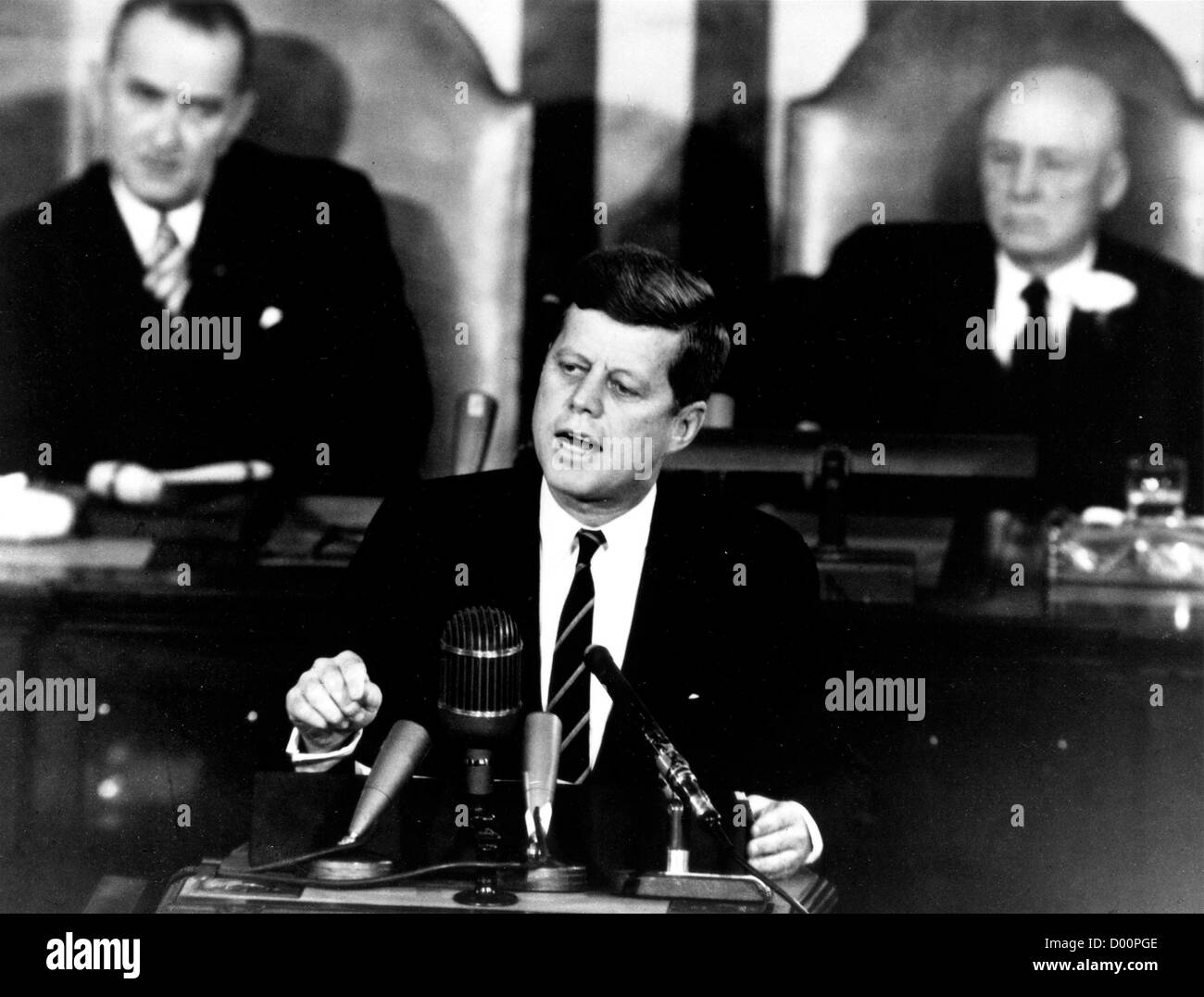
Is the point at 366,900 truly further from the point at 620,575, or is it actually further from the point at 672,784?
the point at 620,575

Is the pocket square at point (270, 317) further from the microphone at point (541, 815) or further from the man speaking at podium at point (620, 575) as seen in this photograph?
the microphone at point (541, 815)

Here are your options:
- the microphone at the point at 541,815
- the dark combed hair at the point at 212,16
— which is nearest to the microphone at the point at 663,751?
the microphone at the point at 541,815

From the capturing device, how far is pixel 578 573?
3383 mm

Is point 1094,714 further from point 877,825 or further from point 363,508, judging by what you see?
point 363,508

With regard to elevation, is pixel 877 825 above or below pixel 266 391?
below

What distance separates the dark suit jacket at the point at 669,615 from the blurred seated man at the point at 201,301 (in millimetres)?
252

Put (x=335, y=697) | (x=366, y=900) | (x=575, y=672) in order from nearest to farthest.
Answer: (x=366, y=900)
(x=335, y=697)
(x=575, y=672)

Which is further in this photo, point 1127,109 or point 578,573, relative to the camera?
point 1127,109

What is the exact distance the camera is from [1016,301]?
3.70m

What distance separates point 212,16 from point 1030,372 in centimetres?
181

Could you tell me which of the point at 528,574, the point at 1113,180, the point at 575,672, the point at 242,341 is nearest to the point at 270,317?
the point at 242,341

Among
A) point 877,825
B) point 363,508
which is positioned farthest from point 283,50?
point 877,825

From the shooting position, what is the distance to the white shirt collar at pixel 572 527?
3.42m
